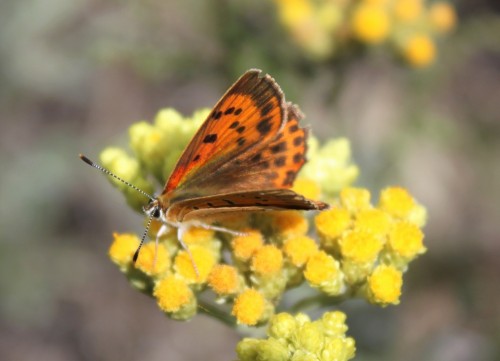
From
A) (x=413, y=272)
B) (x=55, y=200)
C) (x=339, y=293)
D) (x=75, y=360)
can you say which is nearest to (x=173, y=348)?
Answer: (x=75, y=360)

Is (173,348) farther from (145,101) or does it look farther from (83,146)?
(145,101)

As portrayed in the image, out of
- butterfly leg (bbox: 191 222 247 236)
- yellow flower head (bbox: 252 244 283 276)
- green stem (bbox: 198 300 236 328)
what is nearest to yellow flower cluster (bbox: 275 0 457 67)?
butterfly leg (bbox: 191 222 247 236)

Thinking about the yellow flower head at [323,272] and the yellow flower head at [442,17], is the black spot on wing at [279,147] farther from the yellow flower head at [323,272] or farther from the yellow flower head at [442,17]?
the yellow flower head at [442,17]

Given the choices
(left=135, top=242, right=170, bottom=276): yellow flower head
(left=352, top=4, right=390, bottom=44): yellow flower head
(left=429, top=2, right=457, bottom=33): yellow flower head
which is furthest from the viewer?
(left=429, top=2, right=457, bottom=33): yellow flower head

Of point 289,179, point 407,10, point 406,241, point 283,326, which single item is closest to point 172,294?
point 283,326

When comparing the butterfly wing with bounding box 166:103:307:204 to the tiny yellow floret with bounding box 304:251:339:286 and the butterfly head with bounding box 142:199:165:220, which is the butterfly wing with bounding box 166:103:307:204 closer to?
the butterfly head with bounding box 142:199:165:220

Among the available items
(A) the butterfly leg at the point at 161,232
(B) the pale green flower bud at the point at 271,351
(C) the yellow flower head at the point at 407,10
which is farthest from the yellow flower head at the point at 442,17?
(B) the pale green flower bud at the point at 271,351

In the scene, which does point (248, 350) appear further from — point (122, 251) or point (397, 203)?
point (397, 203)
